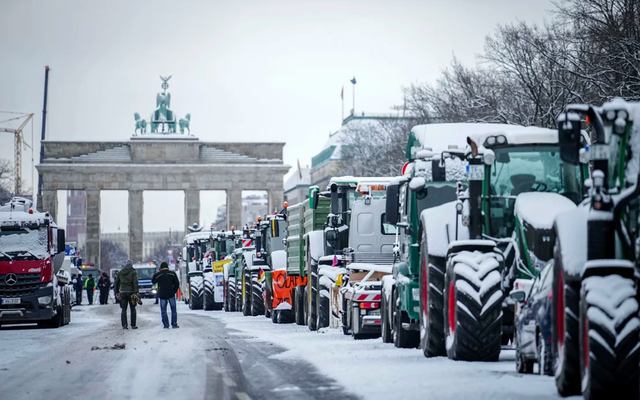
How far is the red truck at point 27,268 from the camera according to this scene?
3256 cm

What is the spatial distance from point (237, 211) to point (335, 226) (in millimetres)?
95580

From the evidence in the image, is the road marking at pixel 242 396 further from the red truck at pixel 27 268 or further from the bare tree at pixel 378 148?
the bare tree at pixel 378 148

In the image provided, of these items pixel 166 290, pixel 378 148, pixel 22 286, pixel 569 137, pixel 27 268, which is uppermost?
pixel 378 148

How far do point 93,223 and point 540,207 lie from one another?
107838 millimetres

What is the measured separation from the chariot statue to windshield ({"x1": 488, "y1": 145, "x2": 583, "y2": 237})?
342 feet

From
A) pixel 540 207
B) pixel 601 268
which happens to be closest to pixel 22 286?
pixel 540 207

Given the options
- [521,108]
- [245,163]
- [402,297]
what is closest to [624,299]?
[402,297]

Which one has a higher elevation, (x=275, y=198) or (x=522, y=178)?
(x=275, y=198)

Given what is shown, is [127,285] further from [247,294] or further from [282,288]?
[247,294]

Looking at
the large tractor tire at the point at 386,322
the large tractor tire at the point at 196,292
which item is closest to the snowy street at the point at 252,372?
the large tractor tire at the point at 386,322

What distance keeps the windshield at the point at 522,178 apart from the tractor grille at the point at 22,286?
2005 centimetres

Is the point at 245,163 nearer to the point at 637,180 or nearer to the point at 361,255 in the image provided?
the point at 361,255

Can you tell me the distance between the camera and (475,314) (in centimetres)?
1359

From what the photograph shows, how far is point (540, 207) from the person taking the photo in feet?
44.4
